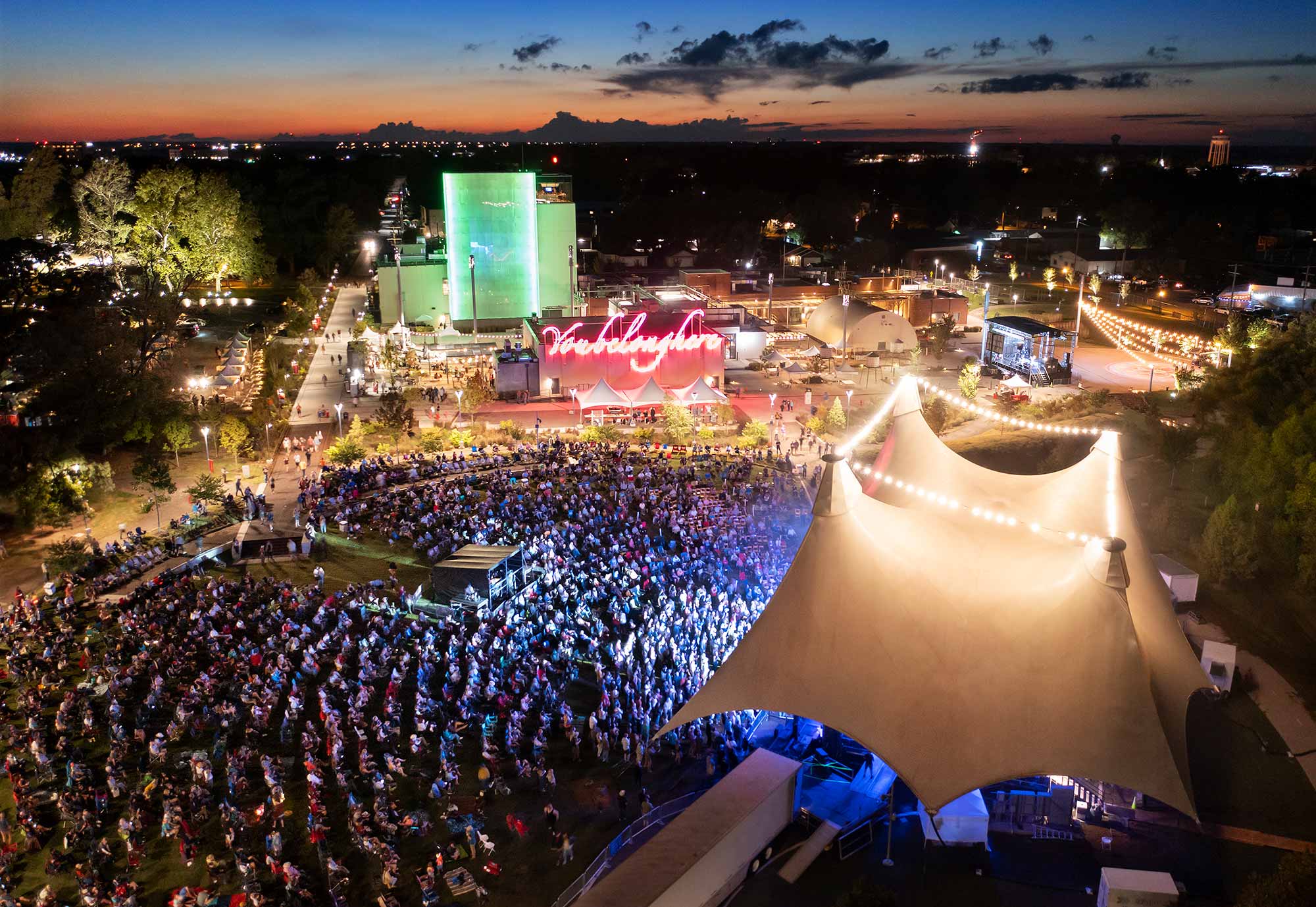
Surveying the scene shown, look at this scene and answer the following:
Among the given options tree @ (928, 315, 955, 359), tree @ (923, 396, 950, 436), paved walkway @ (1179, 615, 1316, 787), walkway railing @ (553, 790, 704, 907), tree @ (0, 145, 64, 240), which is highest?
tree @ (0, 145, 64, 240)

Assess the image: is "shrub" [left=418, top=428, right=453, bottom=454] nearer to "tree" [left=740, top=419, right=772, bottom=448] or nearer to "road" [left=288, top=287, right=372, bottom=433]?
"road" [left=288, top=287, right=372, bottom=433]

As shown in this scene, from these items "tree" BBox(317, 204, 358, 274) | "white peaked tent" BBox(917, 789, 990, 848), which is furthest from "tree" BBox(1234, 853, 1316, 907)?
"tree" BBox(317, 204, 358, 274)

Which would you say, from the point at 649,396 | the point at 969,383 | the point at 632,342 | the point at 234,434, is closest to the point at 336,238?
the point at 632,342

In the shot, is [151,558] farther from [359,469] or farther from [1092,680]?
[1092,680]

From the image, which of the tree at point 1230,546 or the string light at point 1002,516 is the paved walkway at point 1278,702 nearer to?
the tree at point 1230,546

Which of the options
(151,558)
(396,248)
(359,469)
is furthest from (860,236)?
(151,558)

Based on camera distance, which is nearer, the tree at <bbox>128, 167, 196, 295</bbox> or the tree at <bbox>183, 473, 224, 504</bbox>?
the tree at <bbox>183, 473, 224, 504</bbox>

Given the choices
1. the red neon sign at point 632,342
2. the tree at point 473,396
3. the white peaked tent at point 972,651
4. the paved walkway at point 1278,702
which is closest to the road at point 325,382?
the tree at point 473,396

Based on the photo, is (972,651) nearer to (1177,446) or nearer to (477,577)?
(477,577)
